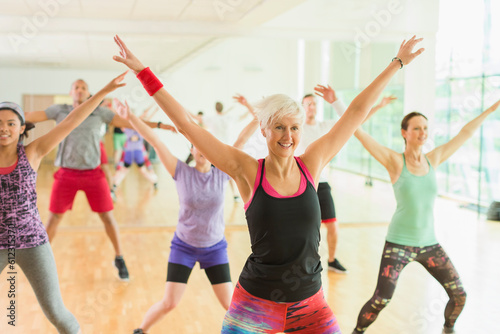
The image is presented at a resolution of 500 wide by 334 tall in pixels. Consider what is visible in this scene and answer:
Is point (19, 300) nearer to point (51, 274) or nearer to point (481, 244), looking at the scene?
point (51, 274)

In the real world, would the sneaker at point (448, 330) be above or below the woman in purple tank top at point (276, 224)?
below

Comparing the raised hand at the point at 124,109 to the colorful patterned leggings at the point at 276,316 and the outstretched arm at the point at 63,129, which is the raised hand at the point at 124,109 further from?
the colorful patterned leggings at the point at 276,316

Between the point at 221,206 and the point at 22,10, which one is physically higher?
the point at 22,10

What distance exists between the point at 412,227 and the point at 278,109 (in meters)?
1.55

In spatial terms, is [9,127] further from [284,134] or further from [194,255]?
[284,134]

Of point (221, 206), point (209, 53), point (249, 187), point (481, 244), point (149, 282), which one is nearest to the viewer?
point (249, 187)

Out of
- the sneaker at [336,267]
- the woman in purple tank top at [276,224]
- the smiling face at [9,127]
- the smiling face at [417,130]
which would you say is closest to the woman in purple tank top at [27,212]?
the smiling face at [9,127]

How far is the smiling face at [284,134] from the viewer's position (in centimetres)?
188

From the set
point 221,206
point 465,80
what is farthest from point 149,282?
point 465,80

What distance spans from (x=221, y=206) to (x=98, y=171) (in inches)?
77.2

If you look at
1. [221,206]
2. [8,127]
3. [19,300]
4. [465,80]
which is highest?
[465,80]

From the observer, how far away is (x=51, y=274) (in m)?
2.46

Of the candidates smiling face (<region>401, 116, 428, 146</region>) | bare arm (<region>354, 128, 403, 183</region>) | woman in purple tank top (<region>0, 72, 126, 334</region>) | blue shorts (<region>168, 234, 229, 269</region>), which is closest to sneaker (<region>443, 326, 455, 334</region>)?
bare arm (<region>354, 128, 403, 183</region>)

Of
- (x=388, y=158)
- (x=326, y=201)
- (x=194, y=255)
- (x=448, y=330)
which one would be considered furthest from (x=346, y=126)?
(x=326, y=201)
